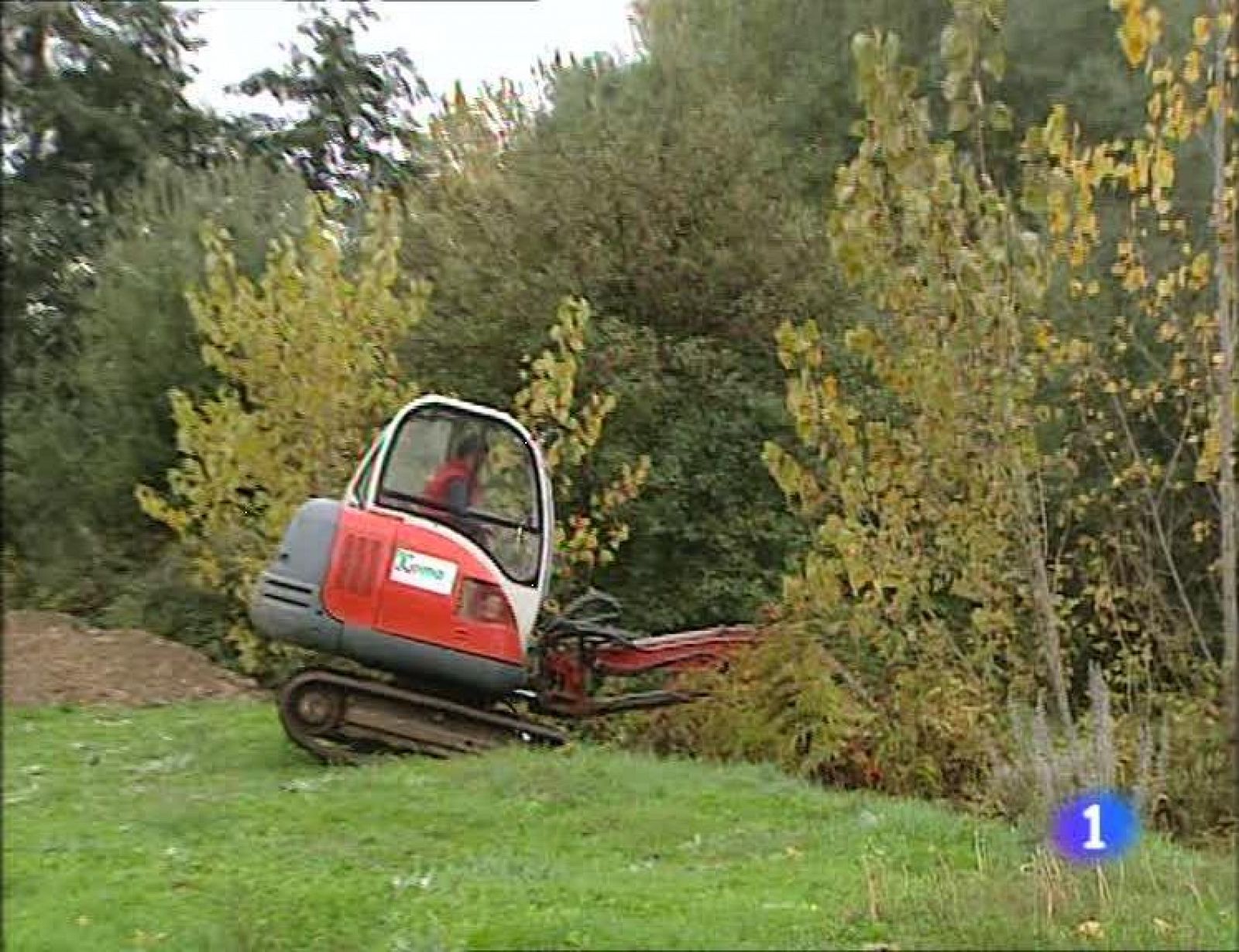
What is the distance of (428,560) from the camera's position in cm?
1048

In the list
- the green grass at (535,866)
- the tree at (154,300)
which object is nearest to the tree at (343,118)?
the tree at (154,300)

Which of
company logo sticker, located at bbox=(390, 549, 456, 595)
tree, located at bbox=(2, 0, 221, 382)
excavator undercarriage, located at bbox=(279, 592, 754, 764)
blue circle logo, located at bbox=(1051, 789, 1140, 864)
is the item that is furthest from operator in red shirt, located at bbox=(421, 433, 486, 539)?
blue circle logo, located at bbox=(1051, 789, 1140, 864)

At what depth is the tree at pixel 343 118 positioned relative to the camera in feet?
53.5

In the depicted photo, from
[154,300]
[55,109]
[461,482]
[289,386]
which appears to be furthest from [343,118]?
[55,109]

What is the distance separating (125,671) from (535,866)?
956 centimetres

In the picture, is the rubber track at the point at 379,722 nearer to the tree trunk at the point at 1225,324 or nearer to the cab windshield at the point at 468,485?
the cab windshield at the point at 468,485

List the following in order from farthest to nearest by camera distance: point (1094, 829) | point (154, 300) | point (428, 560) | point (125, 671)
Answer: point (154, 300) → point (125, 671) → point (428, 560) → point (1094, 829)

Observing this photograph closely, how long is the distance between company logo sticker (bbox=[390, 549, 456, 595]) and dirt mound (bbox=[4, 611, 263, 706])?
5300 millimetres

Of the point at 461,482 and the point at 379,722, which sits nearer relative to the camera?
the point at 379,722

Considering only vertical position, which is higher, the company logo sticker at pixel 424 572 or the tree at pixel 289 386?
the tree at pixel 289 386

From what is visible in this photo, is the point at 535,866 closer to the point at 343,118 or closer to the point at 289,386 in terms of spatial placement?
the point at 289,386

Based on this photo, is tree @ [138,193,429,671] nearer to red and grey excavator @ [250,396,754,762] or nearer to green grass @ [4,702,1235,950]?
red and grey excavator @ [250,396,754,762]

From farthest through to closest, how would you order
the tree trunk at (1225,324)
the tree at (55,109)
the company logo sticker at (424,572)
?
the company logo sticker at (424,572) < the tree trunk at (1225,324) < the tree at (55,109)

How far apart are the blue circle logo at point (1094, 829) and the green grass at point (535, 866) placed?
0.14 meters
